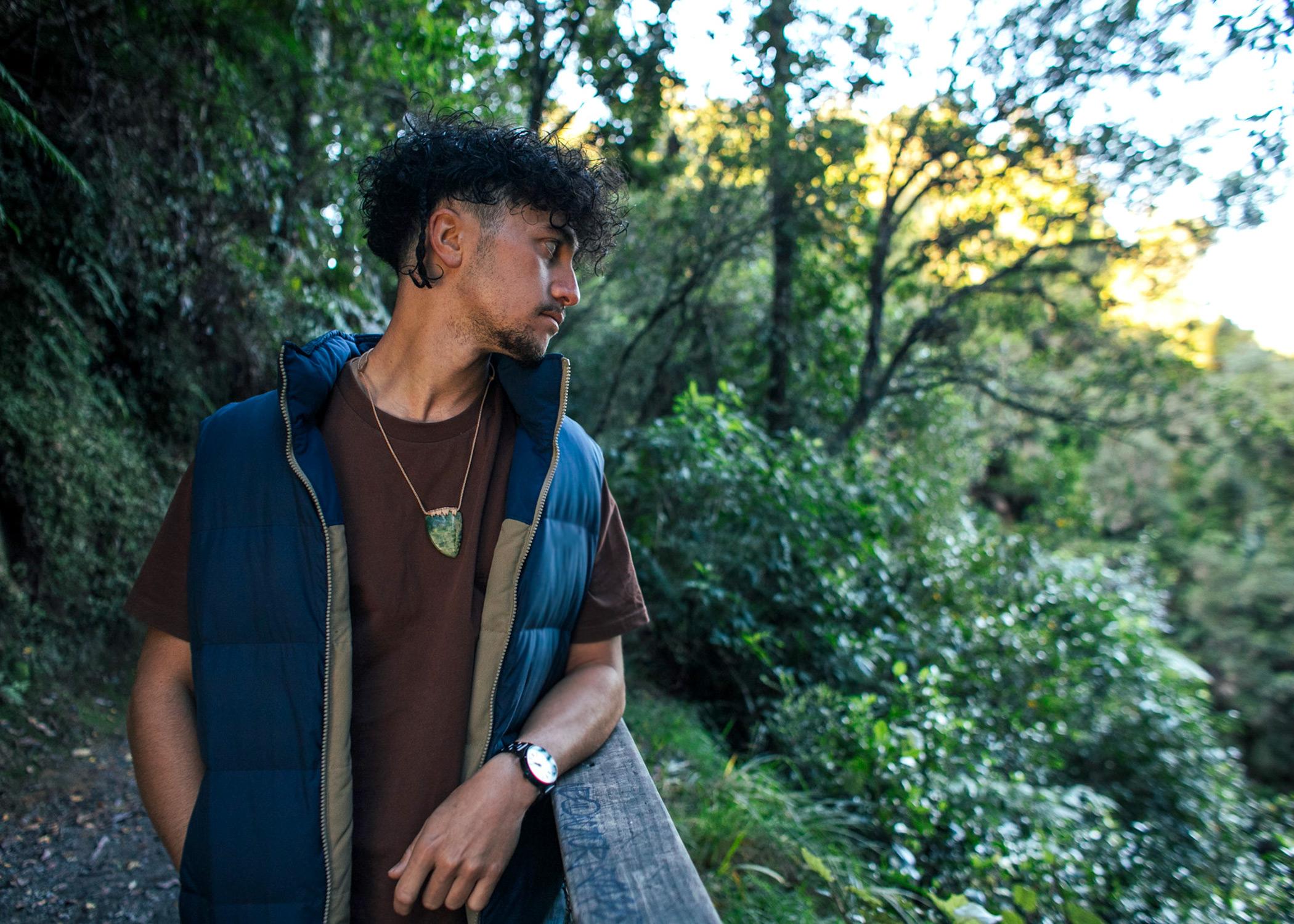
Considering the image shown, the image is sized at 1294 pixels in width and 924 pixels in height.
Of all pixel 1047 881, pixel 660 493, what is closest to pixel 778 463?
pixel 660 493

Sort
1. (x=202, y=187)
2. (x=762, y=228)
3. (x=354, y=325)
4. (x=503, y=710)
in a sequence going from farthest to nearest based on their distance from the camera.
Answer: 1. (x=762, y=228)
2. (x=354, y=325)
3. (x=202, y=187)
4. (x=503, y=710)

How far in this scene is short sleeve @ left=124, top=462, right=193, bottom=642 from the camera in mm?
1376

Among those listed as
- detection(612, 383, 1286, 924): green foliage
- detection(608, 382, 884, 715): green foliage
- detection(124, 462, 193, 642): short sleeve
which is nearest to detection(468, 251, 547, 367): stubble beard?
detection(124, 462, 193, 642): short sleeve

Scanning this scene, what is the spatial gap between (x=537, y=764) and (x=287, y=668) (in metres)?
0.45

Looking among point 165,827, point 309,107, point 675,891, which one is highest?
point 309,107

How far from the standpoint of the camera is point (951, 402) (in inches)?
400

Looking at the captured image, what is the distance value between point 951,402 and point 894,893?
26.7 ft

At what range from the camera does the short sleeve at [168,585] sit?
4.51 feet

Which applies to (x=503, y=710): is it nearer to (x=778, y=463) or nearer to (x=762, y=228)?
(x=778, y=463)

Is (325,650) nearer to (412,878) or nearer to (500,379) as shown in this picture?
(412,878)

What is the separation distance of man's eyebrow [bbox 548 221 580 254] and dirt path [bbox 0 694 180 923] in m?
2.94

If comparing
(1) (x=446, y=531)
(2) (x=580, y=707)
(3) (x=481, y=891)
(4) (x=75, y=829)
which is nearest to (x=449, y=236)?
(1) (x=446, y=531)

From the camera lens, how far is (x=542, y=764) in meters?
1.36

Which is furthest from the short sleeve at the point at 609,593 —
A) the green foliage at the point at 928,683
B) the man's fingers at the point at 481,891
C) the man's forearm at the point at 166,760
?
the green foliage at the point at 928,683
